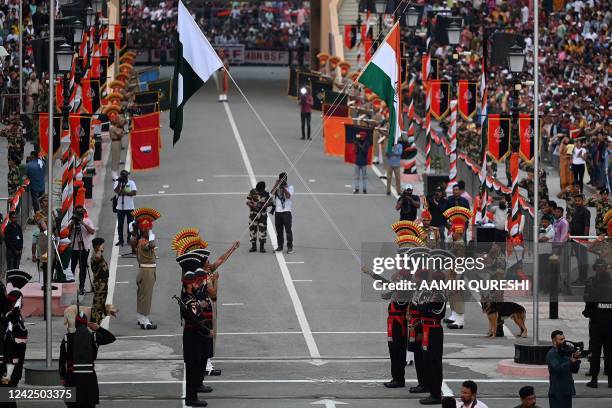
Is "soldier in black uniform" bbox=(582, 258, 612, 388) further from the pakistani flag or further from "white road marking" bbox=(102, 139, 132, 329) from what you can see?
"white road marking" bbox=(102, 139, 132, 329)

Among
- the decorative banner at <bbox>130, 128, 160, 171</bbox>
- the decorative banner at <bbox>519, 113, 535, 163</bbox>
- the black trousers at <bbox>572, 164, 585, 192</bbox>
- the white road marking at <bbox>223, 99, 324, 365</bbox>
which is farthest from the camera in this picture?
the decorative banner at <bbox>130, 128, 160, 171</bbox>

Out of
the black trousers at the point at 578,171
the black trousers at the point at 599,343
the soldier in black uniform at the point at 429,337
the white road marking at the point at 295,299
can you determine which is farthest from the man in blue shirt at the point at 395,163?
the soldier in black uniform at the point at 429,337

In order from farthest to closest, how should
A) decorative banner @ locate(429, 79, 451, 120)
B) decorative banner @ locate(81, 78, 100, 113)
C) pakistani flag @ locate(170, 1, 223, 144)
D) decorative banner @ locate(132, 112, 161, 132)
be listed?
decorative banner @ locate(132, 112, 161, 132), decorative banner @ locate(429, 79, 451, 120), decorative banner @ locate(81, 78, 100, 113), pakistani flag @ locate(170, 1, 223, 144)

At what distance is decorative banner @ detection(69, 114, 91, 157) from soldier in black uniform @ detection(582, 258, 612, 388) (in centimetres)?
1238

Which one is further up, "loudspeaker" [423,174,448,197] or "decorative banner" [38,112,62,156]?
"decorative banner" [38,112,62,156]

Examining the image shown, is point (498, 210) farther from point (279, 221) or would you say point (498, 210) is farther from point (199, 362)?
point (199, 362)

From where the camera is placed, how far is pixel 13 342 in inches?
960

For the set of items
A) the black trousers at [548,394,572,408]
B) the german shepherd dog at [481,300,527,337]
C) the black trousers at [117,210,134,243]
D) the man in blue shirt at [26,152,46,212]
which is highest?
the man in blue shirt at [26,152,46,212]

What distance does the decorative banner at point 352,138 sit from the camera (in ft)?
142

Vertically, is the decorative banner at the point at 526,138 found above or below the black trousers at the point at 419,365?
above

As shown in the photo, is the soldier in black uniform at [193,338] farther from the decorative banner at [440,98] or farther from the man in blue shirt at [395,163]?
the decorative banner at [440,98]

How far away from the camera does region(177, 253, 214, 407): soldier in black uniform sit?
80.5 ft

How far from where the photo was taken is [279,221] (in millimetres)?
37062

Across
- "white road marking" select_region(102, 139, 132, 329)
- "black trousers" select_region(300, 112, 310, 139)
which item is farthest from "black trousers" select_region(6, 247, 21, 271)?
"black trousers" select_region(300, 112, 310, 139)
